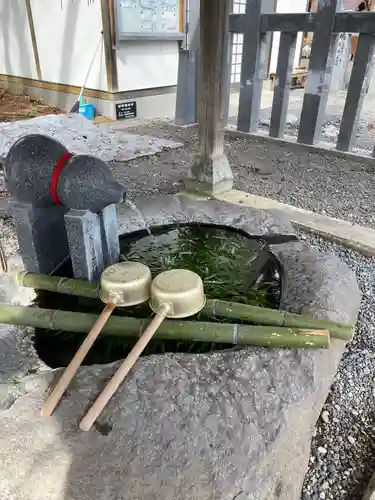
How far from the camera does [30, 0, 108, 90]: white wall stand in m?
6.87

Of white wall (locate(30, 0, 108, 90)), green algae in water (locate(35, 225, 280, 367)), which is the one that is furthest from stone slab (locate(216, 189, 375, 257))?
white wall (locate(30, 0, 108, 90))

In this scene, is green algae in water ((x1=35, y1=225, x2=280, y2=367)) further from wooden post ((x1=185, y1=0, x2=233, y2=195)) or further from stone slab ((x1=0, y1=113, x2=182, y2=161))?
stone slab ((x1=0, y1=113, x2=182, y2=161))

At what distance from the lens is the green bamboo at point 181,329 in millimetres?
1753

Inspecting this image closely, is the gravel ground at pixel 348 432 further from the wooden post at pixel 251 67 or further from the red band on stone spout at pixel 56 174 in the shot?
the wooden post at pixel 251 67

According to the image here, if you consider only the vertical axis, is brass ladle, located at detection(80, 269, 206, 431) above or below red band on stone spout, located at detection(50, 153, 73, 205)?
below

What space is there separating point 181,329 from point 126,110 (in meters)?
6.50

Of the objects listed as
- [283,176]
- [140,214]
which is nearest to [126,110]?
[283,176]

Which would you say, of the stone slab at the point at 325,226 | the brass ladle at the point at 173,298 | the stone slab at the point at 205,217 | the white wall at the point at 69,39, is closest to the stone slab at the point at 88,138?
the white wall at the point at 69,39

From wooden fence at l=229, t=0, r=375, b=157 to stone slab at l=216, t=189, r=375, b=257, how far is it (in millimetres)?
2382

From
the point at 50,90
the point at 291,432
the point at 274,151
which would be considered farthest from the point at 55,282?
the point at 50,90

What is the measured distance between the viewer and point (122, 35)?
673 centimetres

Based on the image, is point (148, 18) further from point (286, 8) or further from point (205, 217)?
point (205, 217)

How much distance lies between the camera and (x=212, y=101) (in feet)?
12.2

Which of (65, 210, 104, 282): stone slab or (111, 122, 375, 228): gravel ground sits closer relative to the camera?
(65, 210, 104, 282): stone slab
